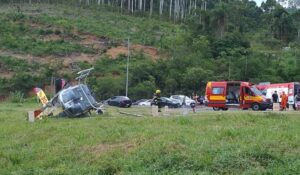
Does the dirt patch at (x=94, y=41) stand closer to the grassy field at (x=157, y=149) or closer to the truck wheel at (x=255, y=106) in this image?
the truck wheel at (x=255, y=106)

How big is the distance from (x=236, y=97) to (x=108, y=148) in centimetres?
2813

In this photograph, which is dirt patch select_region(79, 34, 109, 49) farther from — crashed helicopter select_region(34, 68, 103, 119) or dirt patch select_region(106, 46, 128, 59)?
crashed helicopter select_region(34, 68, 103, 119)

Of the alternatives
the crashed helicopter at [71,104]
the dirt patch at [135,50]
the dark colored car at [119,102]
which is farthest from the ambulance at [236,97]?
the dirt patch at [135,50]

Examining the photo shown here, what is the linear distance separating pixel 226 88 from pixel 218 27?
50410 millimetres

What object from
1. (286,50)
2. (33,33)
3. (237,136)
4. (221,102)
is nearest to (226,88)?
(221,102)

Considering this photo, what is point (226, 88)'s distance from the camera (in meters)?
43.6

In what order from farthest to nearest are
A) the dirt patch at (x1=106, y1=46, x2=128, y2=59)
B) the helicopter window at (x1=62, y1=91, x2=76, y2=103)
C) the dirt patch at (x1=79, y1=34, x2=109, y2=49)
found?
the dirt patch at (x1=79, y1=34, x2=109, y2=49), the dirt patch at (x1=106, y1=46, x2=128, y2=59), the helicopter window at (x1=62, y1=91, x2=76, y2=103)

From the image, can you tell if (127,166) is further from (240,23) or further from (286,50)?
(240,23)

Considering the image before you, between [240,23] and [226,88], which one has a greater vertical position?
[240,23]

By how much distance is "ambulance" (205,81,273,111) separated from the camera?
41781mm

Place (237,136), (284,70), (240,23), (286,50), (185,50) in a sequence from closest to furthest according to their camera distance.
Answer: (237,136), (284,70), (185,50), (286,50), (240,23)

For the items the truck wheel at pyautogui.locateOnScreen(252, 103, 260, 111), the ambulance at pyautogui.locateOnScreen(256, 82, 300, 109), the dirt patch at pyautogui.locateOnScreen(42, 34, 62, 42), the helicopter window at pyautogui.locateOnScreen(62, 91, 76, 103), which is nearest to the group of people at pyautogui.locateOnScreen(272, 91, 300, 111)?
the ambulance at pyautogui.locateOnScreen(256, 82, 300, 109)

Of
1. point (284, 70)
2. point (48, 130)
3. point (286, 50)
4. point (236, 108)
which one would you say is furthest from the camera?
point (286, 50)

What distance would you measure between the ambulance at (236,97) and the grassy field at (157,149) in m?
20.6
